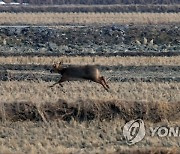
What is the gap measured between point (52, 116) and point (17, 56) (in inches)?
514

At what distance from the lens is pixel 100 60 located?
29.5 m

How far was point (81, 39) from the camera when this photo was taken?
40312mm

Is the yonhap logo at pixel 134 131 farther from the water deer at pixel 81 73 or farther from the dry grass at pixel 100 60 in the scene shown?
the dry grass at pixel 100 60

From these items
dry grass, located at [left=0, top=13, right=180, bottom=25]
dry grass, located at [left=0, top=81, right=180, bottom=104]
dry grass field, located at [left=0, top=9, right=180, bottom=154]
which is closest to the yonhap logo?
dry grass field, located at [left=0, top=9, right=180, bottom=154]

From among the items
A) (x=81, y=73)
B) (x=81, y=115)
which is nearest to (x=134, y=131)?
(x=81, y=115)

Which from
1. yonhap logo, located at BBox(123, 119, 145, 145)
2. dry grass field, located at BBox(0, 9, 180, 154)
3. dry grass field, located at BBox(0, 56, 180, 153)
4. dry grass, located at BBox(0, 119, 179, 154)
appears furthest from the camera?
yonhap logo, located at BBox(123, 119, 145, 145)

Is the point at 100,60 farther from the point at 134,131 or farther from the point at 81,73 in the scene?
the point at 134,131

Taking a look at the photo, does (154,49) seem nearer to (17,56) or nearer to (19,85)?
(17,56)

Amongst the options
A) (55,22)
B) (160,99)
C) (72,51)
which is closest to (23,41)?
(72,51)

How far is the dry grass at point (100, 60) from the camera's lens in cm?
2878

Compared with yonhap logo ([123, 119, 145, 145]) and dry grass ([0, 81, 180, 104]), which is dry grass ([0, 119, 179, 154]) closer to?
yonhap logo ([123, 119, 145, 145])

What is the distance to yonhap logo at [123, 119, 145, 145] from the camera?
638 inches

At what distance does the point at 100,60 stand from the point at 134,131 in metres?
12.8

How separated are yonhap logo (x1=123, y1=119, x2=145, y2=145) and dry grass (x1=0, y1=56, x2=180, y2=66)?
10859 millimetres
